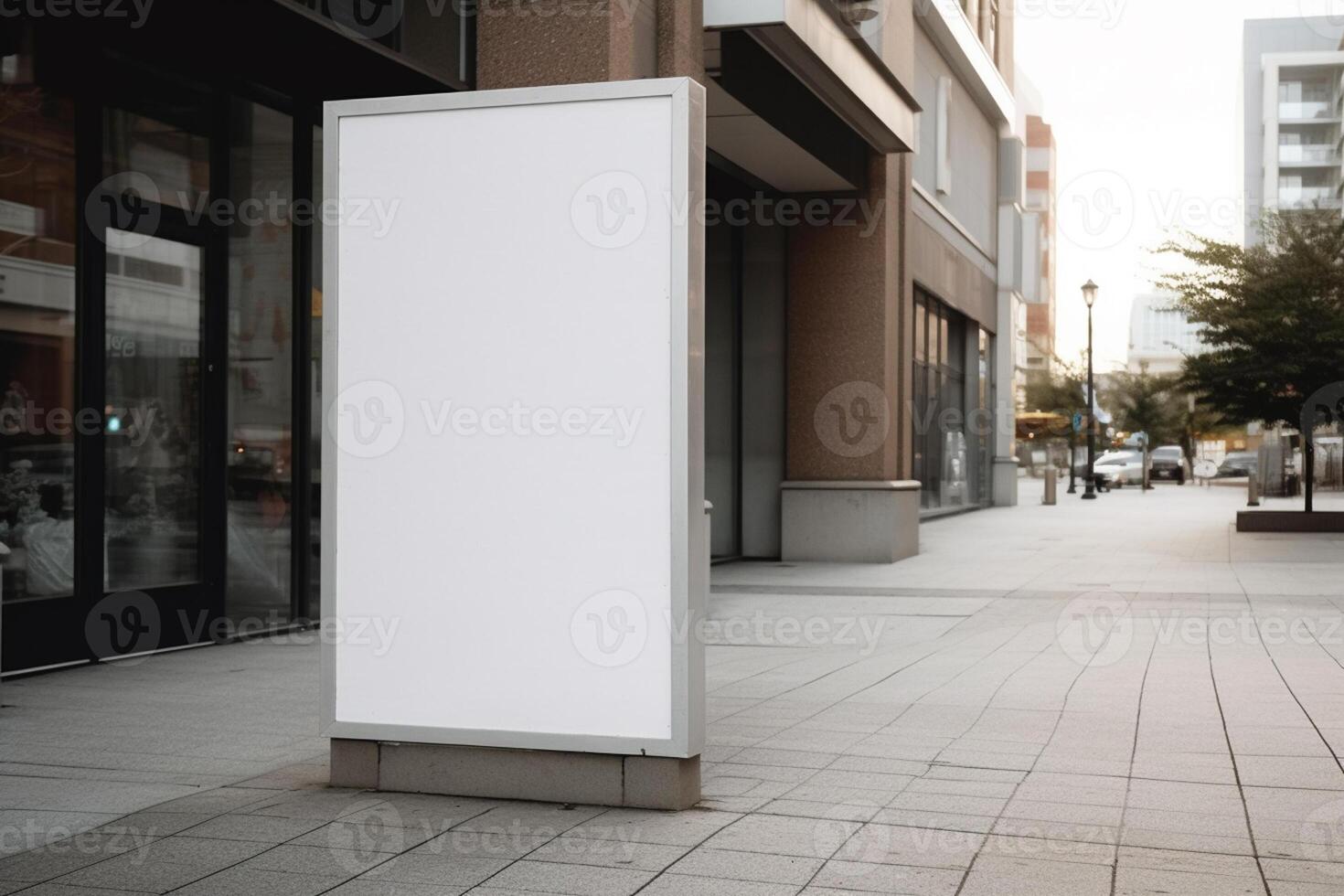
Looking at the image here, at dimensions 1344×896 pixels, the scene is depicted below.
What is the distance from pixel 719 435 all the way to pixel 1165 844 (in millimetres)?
14167

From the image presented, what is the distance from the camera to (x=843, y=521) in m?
18.6

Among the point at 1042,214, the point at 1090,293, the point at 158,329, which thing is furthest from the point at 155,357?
the point at 1042,214

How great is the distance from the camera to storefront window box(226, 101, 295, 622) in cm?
1088

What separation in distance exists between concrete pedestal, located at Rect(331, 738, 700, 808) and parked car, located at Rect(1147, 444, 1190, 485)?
56.3 m

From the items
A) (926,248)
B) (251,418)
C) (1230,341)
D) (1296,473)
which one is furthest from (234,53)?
(1296,473)

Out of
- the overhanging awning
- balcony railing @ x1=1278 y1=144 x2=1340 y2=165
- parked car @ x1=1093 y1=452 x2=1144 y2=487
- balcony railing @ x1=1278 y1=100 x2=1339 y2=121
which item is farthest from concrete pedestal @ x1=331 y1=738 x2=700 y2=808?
balcony railing @ x1=1278 y1=100 x2=1339 y2=121

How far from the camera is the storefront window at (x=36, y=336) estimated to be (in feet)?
29.7

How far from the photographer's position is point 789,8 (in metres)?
13.1

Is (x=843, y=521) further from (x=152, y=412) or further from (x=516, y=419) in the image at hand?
(x=516, y=419)

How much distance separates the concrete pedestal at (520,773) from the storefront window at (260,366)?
5.39 metres

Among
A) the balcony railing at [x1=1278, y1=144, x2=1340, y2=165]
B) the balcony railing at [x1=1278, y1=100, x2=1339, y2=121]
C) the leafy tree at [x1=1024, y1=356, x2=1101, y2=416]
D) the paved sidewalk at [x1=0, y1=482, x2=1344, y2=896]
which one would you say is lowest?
the paved sidewalk at [x1=0, y1=482, x2=1344, y2=896]

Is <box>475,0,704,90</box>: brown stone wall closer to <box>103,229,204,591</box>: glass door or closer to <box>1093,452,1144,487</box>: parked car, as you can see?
<box>103,229,204,591</box>: glass door

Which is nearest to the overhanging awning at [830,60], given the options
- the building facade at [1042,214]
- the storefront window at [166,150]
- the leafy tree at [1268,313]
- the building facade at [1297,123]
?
the storefront window at [166,150]

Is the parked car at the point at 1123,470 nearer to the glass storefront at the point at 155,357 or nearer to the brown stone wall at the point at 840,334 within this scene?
the brown stone wall at the point at 840,334
